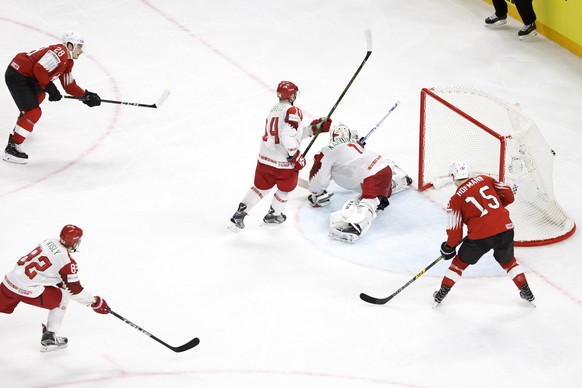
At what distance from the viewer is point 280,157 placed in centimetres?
640

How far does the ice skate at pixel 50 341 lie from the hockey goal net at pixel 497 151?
2.58 metres

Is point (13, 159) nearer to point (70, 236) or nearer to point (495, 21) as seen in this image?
point (70, 236)

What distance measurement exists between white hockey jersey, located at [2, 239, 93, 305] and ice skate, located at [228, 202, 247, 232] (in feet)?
4.84

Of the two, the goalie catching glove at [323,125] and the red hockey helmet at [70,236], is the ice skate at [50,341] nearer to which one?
the red hockey helmet at [70,236]

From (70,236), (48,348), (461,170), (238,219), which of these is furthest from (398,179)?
(48,348)

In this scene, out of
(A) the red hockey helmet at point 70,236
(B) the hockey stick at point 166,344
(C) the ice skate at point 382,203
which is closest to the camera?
(A) the red hockey helmet at point 70,236

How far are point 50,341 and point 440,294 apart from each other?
6.66 feet

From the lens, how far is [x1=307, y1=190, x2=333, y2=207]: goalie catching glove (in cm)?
684

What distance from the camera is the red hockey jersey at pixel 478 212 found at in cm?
562

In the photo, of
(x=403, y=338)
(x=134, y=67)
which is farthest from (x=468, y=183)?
(x=134, y=67)

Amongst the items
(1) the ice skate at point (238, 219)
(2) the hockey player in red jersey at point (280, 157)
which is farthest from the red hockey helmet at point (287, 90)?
(1) the ice skate at point (238, 219)

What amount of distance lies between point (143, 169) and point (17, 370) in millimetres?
2261

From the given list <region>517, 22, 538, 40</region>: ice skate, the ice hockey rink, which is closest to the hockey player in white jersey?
the ice hockey rink

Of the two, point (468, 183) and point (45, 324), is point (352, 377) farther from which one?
point (45, 324)
